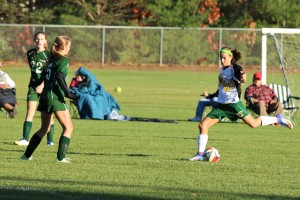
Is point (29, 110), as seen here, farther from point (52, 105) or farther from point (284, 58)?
point (284, 58)

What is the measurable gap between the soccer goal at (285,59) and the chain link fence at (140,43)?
14351 mm

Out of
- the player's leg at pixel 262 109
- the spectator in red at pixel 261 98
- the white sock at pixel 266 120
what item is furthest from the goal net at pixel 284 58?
the white sock at pixel 266 120

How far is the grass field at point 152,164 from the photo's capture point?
10500mm

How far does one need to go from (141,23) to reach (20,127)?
37524 mm

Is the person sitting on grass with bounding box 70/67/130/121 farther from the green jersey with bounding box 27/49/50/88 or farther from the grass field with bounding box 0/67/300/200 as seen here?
A: the green jersey with bounding box 27/49/50/88

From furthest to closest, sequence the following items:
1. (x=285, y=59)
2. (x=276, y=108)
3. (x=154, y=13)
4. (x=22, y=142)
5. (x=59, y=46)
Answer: (x=154, y=13)
(x=285, y=59)
(x=276, y=108)
(x=22, y=142)
(x=59, y=46)

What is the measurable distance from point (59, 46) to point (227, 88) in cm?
284

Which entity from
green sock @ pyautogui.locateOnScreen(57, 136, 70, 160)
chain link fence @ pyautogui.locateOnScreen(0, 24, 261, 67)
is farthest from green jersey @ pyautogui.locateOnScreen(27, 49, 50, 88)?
chain link fence @ pyautogui.locateOnScreen(0, 24, 261, 67)

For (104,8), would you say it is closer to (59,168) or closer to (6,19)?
(6,19)

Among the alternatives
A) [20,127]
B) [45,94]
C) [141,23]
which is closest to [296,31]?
[20,127]

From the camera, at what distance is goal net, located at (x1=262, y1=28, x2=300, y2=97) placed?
25828 mm

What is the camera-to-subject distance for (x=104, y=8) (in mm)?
57688

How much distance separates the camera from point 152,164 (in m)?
13.5

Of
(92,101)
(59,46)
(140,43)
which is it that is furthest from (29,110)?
(140,43)
